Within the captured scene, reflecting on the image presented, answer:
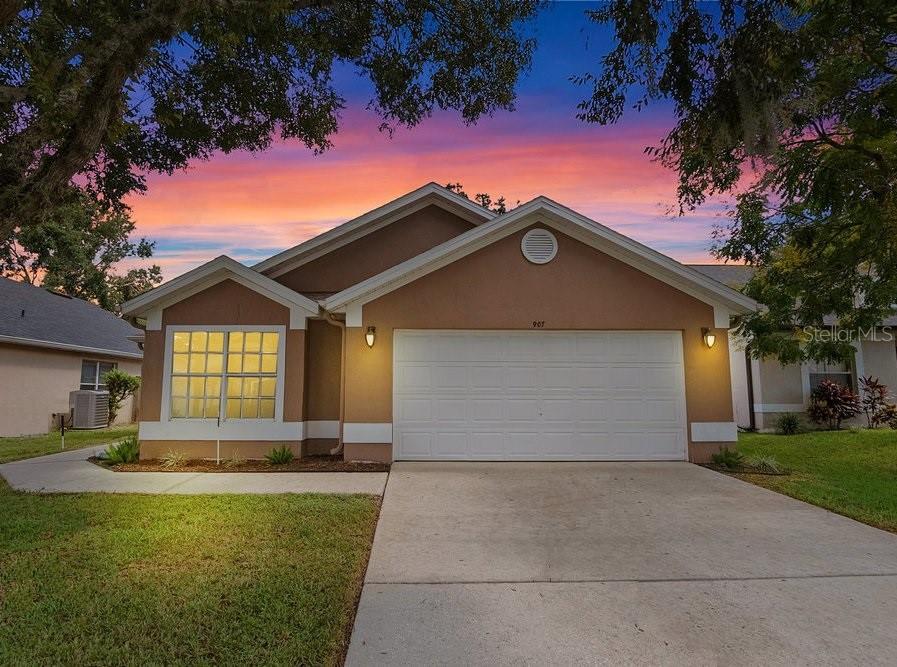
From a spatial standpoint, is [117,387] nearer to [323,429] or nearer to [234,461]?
[234,461]

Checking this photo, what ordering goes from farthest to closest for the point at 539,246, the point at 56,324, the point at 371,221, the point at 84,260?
1. the point at 84,260
2. the point at 56,324
3. the point at 371,221
4. the point at 539,246

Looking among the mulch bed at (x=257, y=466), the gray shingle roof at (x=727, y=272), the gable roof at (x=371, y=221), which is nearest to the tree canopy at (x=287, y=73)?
the gable roof at (x=371, y=221)

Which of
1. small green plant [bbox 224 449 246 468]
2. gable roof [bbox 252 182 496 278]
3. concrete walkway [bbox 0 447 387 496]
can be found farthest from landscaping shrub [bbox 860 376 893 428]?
small green plant [bbox 224 449 246 468]

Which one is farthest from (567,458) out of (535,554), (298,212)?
(298,212)

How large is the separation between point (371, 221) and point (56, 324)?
485 inches

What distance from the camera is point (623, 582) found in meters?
3.87

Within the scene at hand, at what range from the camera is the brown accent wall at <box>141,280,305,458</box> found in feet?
30.0

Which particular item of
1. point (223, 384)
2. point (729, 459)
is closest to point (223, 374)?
point (223, 384)

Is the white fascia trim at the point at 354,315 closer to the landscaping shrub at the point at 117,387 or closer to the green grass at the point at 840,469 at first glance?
the green grass at the point at 840,469

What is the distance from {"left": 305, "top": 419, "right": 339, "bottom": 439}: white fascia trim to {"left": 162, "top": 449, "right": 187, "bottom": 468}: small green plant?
85.8 inches

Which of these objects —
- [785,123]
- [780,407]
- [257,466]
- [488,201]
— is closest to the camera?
[785,123]

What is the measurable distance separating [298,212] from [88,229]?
74.6 feet

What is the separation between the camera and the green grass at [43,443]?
10227mm

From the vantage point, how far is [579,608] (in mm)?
3443
